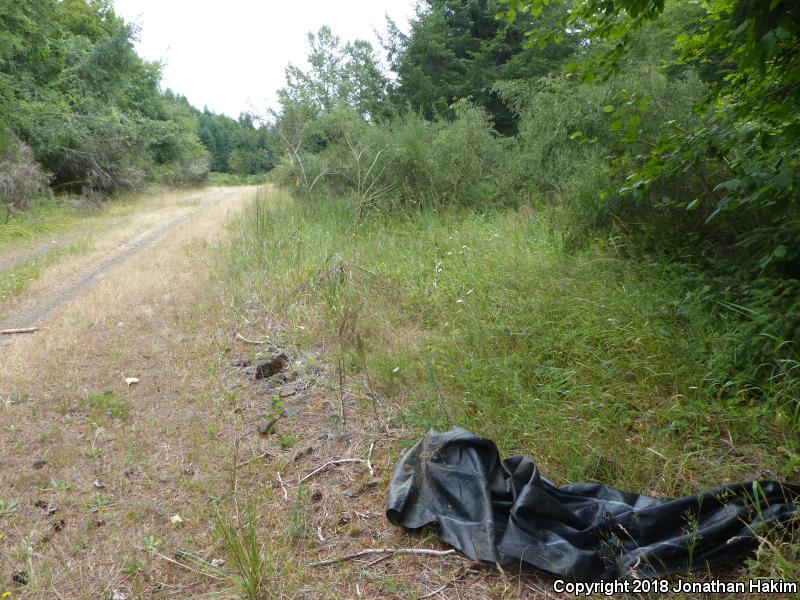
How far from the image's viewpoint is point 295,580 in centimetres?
Result: 251

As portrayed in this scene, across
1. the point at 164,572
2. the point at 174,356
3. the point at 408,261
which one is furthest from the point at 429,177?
the point at 164,572

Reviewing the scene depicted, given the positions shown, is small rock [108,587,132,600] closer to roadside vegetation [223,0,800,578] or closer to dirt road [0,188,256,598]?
dirt road [0,188,256,598]

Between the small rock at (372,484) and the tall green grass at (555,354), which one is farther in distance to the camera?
the small rock at (372,484)

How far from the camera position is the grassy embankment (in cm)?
298

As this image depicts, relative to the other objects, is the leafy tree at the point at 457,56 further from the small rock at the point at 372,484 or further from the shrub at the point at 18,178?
the small rock at the point at 372,484

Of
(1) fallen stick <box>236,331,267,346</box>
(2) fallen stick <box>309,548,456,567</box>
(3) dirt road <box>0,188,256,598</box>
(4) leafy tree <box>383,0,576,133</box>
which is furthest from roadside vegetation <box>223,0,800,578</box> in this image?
(4) leafy tree <box>383,0,576,133</box>

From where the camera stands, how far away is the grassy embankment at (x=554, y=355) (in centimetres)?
298

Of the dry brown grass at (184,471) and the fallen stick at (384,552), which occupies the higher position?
the dry brown grass at (184,471)

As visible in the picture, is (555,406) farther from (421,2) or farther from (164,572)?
(421,2)

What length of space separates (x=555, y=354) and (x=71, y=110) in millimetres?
21091

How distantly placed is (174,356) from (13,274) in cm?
548

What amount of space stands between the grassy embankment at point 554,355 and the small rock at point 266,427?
0.78 meters

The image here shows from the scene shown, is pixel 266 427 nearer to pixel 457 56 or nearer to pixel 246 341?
pixel 246 341

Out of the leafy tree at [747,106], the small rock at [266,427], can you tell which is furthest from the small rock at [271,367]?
the leafy tree at [747,106]
